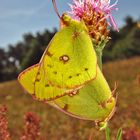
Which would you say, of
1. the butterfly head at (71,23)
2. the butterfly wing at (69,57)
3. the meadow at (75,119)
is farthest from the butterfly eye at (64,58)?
the meadow at (75,119)

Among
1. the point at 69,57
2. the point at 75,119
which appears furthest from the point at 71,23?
the point at 75,119

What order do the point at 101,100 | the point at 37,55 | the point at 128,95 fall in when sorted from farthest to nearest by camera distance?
the point at 37,55 < the point at 128,95 < the point at 101,100

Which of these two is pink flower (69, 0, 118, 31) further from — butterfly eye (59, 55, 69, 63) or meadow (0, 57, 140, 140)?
meadow (0, 57, 140, 140)

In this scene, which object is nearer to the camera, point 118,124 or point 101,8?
point 101,8

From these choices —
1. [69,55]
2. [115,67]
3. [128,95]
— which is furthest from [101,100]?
[115,67]

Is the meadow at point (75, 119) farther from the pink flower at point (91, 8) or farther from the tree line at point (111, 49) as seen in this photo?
the tree line at point (111, 49)

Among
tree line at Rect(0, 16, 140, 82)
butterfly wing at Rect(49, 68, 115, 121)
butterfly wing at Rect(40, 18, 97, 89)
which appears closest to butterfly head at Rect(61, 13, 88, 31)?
butterfly wing at Rect(40, 18, 97, 89)

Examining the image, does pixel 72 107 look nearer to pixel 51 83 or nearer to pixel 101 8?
pixel 51 83
